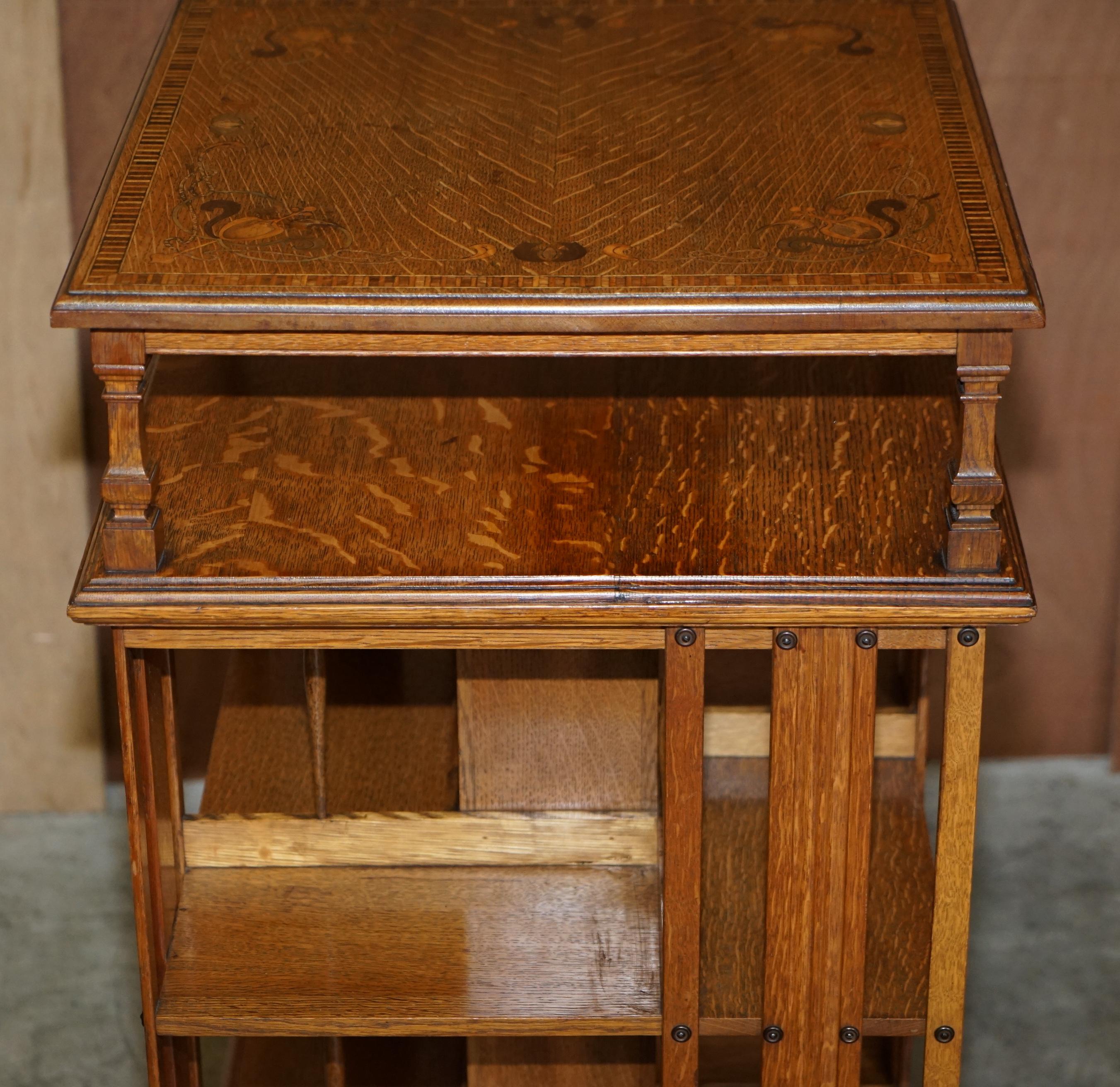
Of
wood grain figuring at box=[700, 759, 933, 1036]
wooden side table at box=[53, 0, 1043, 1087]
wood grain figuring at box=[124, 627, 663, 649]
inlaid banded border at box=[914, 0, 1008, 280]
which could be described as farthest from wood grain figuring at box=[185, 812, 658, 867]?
inlaid banded border at box=[914, 0, 1008, 280]

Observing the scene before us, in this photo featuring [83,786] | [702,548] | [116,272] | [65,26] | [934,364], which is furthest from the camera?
[83,786]

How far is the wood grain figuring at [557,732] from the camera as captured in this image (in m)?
2.47

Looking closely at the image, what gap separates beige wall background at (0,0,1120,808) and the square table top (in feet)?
2.90

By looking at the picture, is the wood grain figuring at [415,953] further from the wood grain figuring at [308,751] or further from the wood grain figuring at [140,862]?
the wood grain figuring at [308,751]

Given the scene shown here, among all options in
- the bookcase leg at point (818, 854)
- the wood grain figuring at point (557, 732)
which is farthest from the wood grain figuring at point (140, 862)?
A: the bookcase leg at point (818, 854)

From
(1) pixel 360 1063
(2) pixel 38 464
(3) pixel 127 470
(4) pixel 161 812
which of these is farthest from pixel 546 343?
(2) pixel 38 464

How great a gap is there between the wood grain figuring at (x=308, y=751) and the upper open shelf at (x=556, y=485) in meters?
0.54

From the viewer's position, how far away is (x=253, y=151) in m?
2.16

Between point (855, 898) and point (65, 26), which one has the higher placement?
point (65, 26)

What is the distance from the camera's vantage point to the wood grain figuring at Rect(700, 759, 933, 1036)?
2.27 m

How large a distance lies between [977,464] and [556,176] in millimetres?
565

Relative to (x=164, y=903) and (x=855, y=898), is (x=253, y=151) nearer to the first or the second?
(x=164, y=903)

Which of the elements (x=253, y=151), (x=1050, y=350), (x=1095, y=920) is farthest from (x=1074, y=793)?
(x=253, y=151)

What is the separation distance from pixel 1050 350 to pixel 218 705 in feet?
5.46
